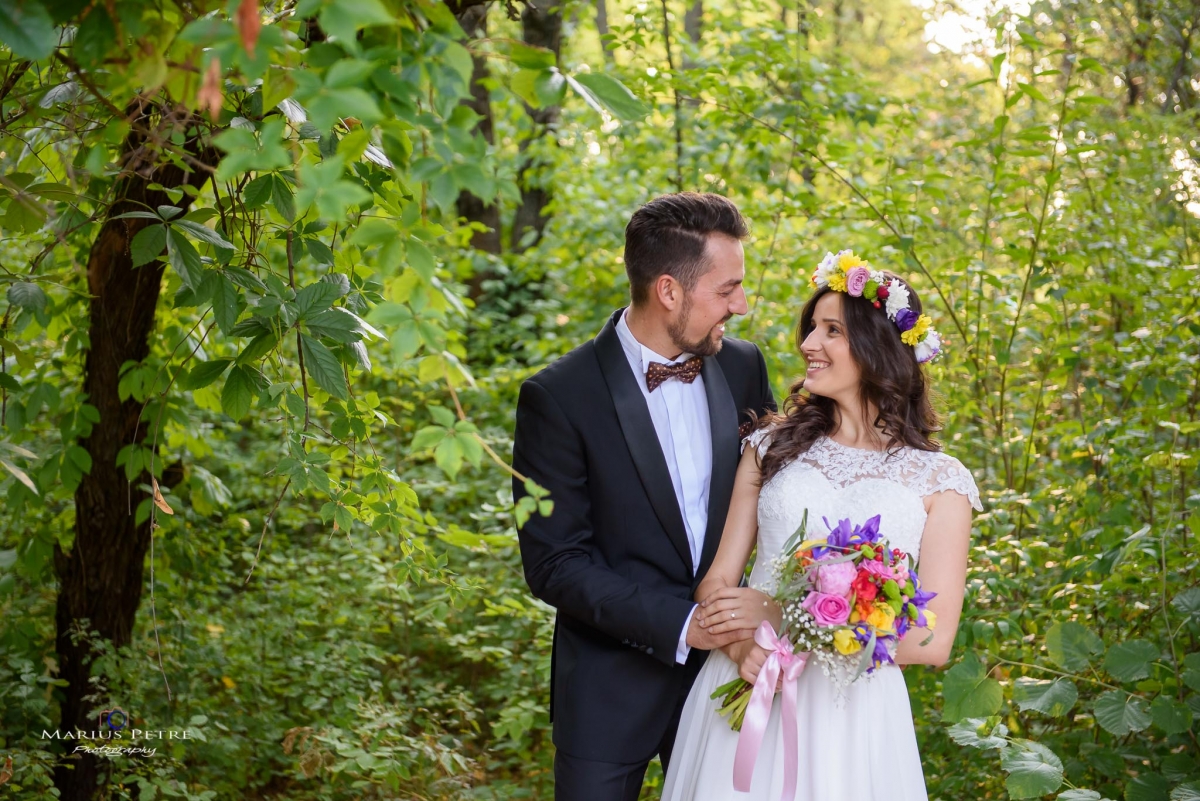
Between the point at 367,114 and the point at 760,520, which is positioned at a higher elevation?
the point at 367,114

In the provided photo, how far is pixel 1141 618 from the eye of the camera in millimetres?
3381

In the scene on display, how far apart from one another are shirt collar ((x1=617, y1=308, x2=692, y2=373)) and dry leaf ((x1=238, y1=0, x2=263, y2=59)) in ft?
5.92

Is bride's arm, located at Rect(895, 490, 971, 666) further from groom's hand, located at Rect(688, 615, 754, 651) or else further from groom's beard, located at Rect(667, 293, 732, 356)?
groom's beard, located at Rect(667, 293, 732, 356)

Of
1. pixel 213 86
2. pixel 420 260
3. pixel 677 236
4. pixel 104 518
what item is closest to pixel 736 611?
pixel 677 236

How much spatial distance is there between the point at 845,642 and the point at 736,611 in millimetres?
372

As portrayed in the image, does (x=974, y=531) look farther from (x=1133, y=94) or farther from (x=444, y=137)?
(x=1133, y=94)

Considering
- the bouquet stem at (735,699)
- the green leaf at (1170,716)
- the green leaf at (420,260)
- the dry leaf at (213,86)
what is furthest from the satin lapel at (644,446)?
the dry leaf at (213,86)

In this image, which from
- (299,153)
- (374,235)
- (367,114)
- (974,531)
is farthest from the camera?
(974,531)

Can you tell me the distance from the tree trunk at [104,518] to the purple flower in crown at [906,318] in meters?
2.10

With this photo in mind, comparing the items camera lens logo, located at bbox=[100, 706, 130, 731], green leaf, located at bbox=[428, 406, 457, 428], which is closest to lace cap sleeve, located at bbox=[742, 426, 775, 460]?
green leaf, located at bbox=[428, 406, 457, 428]

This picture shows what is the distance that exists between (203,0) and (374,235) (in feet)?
1.58

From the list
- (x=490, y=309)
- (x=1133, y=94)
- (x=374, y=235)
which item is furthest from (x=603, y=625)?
(x=1133, y=94)

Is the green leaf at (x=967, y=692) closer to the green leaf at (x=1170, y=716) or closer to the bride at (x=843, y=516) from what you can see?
the bride at (x=843, y=516)

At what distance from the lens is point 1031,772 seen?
97.3 inches
